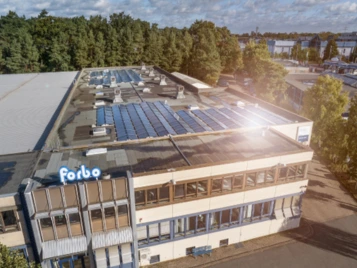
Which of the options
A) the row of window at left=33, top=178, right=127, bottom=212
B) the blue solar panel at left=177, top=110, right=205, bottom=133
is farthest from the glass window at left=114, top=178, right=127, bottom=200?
the blue solar panel at left=177, top=110, right=205, bottom=133

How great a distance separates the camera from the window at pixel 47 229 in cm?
2181

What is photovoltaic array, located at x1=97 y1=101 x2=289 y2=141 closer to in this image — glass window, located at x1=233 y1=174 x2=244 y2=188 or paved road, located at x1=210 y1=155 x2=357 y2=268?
glass window, located at x1=233 y1=174 x2=244 y2=188

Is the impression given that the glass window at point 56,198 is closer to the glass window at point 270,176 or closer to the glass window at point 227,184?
the glass window at point 227,184

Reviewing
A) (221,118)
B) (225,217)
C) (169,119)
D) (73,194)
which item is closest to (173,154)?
(225,217)

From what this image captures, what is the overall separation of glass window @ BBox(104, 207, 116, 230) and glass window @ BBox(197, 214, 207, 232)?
8726 mm

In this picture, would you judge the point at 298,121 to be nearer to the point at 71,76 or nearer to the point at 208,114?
the point at 208,114

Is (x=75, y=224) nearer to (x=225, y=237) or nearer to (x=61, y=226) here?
(x=61, y=226)

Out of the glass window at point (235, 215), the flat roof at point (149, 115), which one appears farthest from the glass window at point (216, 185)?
the flat roof at point (149, 115)

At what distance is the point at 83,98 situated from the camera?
5328 centimetres

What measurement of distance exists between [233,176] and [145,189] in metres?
8.81

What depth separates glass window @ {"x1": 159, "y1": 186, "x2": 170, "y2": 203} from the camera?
2491 centimetres

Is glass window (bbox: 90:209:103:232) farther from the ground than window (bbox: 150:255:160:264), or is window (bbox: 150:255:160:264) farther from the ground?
glass window (bbox: 90:209:103:232)

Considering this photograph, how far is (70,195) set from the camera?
21.8m

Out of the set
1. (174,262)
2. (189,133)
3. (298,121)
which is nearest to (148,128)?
(189,133)
